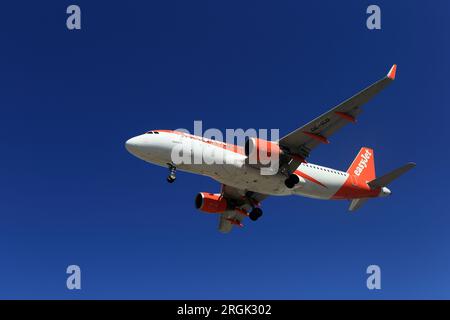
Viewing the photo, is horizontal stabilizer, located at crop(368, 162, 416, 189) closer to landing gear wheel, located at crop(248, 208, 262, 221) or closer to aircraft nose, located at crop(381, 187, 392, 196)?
aircraft nose, located at crop(381, 187, 392, 196)

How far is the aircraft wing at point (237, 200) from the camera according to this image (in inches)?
1704

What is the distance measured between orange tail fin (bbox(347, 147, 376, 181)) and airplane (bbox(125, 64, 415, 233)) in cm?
203

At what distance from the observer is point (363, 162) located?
45969 millimetres

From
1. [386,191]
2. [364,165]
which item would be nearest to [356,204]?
[386,191]

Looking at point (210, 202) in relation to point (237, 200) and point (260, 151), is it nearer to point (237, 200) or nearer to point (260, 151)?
point (237, 200)

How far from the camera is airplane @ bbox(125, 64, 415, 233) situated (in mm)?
34344

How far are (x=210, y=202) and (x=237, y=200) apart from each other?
8.66ft

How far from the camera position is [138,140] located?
35.3 m

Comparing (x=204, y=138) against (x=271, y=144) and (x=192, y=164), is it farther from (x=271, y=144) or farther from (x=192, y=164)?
(x=271, y=144)

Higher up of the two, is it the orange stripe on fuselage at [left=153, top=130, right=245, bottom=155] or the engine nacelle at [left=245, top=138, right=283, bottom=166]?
the orange stripe on fuselage at [left=153, top=130, right=245, bottom=155]

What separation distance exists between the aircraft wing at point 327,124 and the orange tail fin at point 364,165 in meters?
9.81

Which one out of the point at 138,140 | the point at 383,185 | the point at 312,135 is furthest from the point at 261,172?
the point at 383,185

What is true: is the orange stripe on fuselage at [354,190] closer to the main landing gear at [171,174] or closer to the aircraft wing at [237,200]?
the aircraft wing at [237,200]

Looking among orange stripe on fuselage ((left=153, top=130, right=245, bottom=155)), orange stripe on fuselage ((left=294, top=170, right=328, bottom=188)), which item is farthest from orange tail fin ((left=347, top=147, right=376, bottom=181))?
orange stripe on fuselage ((left=153, top=130, right=245, bottom=155))
